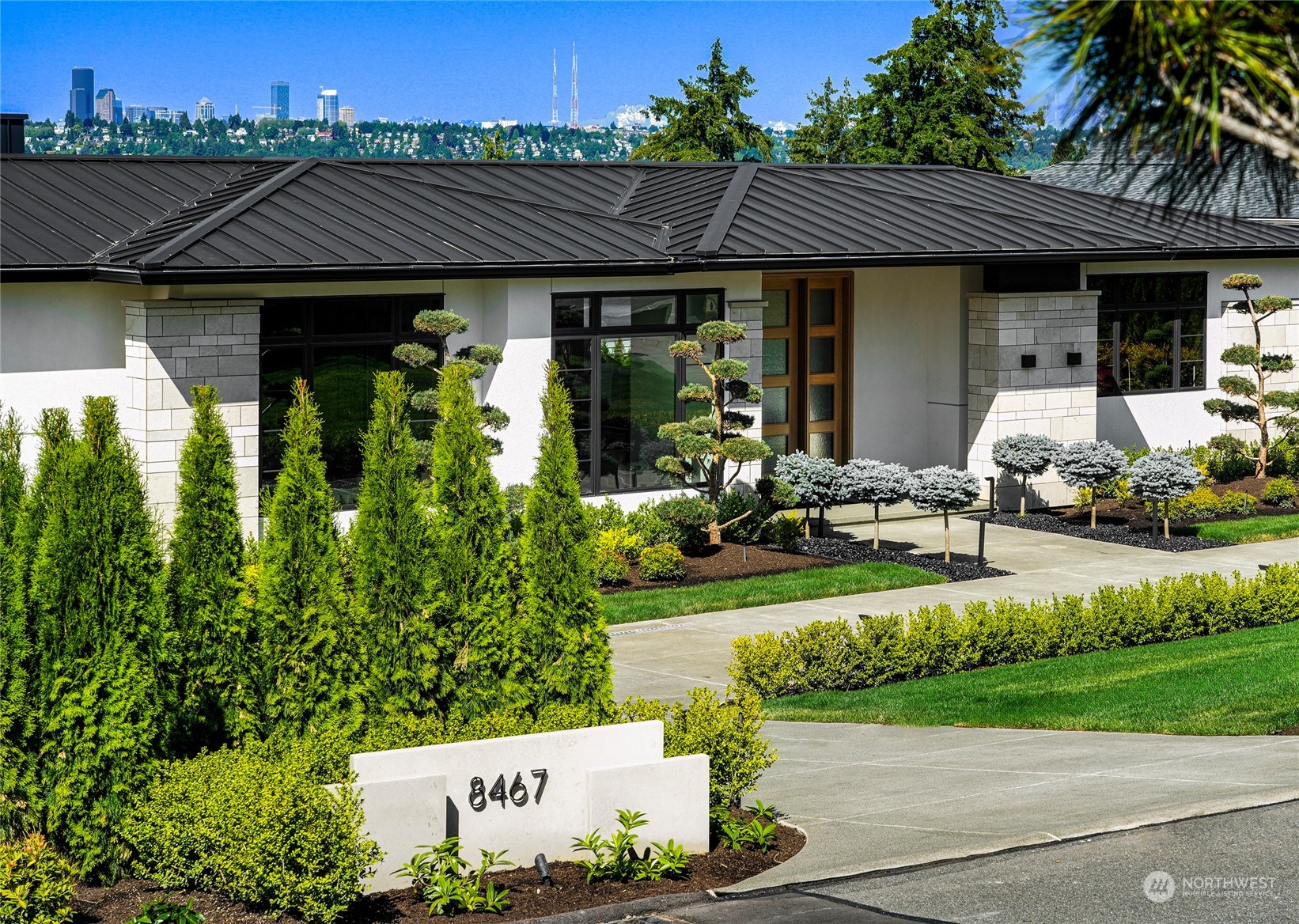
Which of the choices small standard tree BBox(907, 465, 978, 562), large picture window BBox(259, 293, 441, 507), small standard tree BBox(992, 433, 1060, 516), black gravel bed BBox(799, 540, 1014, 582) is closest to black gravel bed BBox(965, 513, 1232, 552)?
small standard tree BBox(992, 433, 1060, 516)

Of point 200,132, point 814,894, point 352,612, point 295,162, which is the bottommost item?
point 814,894

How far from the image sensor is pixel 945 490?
18141 millimetres

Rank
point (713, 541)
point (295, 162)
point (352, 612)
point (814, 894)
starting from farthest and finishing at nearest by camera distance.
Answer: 1. point (295, 162)
2. point (713, 541)
3. point (352, 612)
4. point (814, 894)

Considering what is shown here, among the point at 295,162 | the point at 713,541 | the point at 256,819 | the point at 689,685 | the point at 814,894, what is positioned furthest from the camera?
the point at 295,162

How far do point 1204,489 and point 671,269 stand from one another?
842 centimetres

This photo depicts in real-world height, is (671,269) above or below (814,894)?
above

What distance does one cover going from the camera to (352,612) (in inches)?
328

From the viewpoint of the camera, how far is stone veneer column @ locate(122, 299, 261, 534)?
646 inches

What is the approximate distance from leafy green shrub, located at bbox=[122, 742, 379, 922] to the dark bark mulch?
9427 mm

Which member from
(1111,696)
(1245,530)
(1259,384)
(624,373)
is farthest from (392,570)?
(1259,384)

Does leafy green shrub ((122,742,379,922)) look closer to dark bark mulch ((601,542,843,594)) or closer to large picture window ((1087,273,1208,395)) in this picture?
dark bark mulch ((601,542,843,594))

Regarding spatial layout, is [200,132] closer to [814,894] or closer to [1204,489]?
[1204,489]

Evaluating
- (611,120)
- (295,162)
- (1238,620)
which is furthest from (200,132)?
(1238,620)

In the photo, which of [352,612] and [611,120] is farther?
[611,120]
